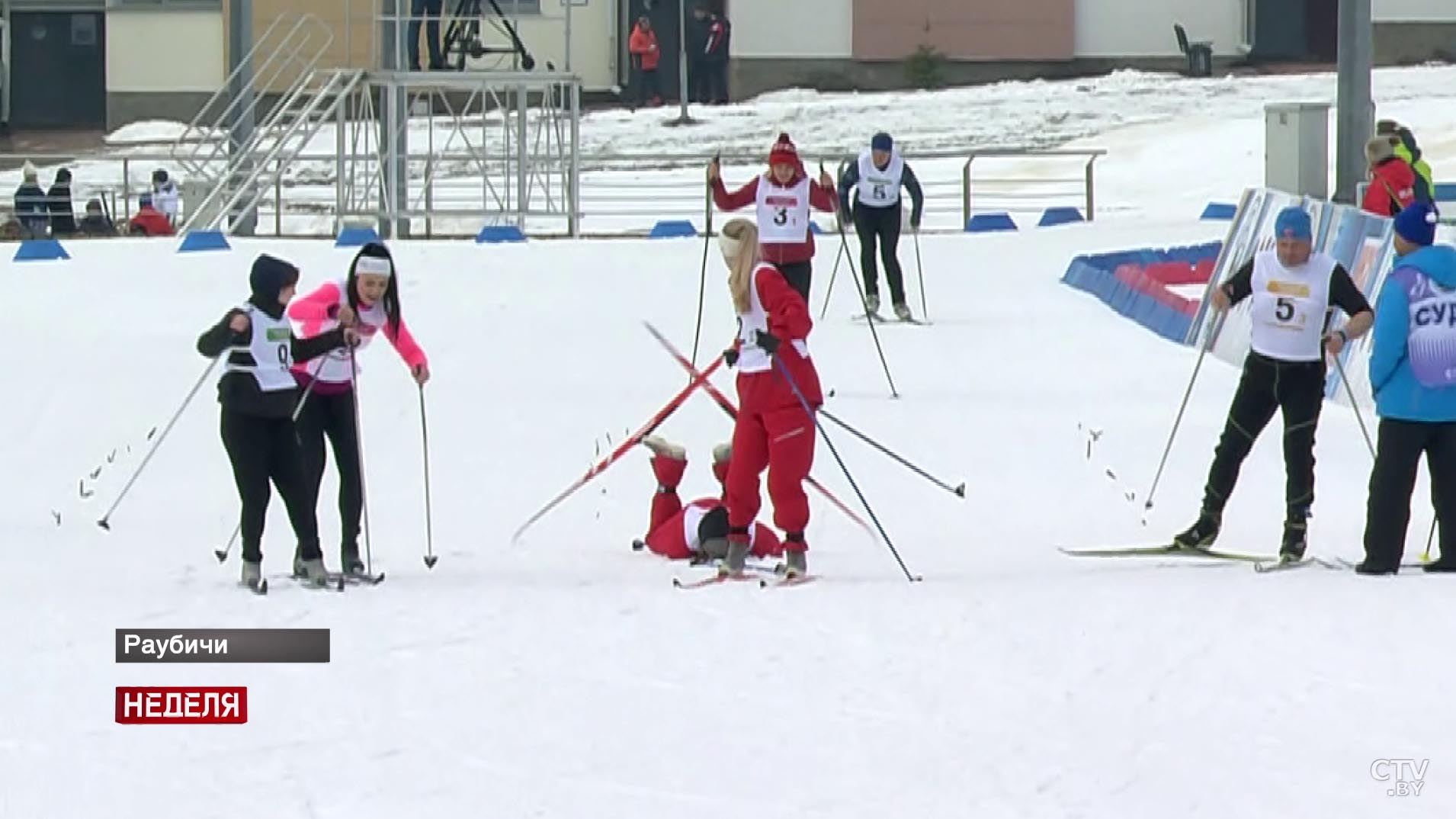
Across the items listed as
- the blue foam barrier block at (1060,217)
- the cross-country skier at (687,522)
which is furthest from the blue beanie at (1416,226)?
the blue foam barrier block at (1060,217)

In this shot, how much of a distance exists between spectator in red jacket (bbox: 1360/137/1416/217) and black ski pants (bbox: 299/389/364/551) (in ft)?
32.2

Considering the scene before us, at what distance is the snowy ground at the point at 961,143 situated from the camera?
116 ft

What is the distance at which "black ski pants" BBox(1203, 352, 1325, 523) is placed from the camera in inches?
472

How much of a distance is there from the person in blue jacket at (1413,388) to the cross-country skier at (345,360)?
12.7 ft

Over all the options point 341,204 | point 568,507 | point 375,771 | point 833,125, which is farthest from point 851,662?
point 833,125

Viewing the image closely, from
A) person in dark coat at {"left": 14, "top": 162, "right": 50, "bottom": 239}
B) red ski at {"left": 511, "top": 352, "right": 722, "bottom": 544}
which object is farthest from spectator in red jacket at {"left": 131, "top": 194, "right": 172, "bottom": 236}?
red ski at {"left": 511, "top": 352, "right": 722, "bottom": 544}

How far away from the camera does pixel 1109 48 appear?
48438mm

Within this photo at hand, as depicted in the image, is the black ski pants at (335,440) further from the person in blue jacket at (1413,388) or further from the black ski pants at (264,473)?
the person in blue jacket at (1413,388)

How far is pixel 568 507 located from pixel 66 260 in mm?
13290

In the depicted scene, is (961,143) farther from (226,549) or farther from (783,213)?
(226,549)

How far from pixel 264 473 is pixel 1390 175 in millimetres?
10595

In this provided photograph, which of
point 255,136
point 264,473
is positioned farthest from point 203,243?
point 264,473

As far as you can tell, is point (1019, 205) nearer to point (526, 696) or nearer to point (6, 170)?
point (6, 170)

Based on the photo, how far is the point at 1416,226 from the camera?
11539 millimetres
